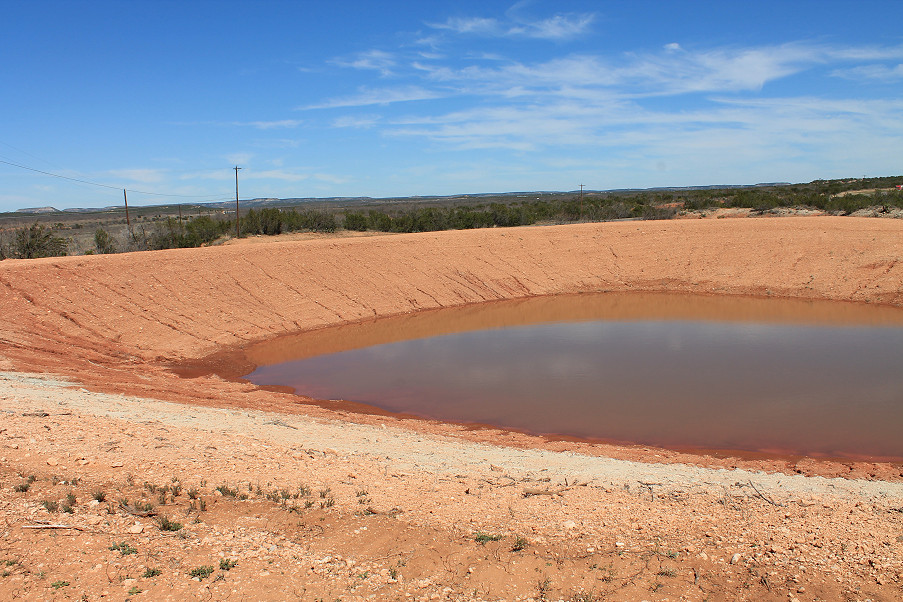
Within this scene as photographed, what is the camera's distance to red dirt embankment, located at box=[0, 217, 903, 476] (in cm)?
1526

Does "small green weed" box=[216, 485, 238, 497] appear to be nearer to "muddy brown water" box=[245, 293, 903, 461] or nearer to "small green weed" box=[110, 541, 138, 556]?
"small green weed" box=[110, 541, 138, 556]

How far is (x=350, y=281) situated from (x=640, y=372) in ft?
43.0

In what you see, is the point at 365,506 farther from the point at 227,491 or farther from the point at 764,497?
the point at 764,497

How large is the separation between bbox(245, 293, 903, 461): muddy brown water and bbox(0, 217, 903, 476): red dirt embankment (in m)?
1.33

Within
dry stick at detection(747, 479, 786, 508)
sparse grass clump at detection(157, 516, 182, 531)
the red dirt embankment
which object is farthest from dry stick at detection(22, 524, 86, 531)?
dry stick at detection(747, 479, 786, 508)

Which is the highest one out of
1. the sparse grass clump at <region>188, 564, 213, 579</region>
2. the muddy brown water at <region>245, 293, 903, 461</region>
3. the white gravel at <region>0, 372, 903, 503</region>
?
the sparse grass clump at <region>188, 564, 213, 579</region>

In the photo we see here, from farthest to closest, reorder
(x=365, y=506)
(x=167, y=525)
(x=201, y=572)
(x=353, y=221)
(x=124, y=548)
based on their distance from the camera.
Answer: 1. (x=353, y=221)
2. (x=365, y=506)
3. (x=167, y=525)
4. (x=124, y=548)
5. (x=201, y=572)

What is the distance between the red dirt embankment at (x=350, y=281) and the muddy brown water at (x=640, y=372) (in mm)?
1328

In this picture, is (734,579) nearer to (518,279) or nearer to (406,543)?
(406,543)

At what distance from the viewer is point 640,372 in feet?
46.9

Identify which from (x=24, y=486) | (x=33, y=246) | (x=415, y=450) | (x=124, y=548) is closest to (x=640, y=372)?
(x=415, y=450)

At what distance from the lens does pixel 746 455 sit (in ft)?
31.4

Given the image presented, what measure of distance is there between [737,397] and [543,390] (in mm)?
3805

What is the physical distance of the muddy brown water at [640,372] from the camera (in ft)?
35.4
